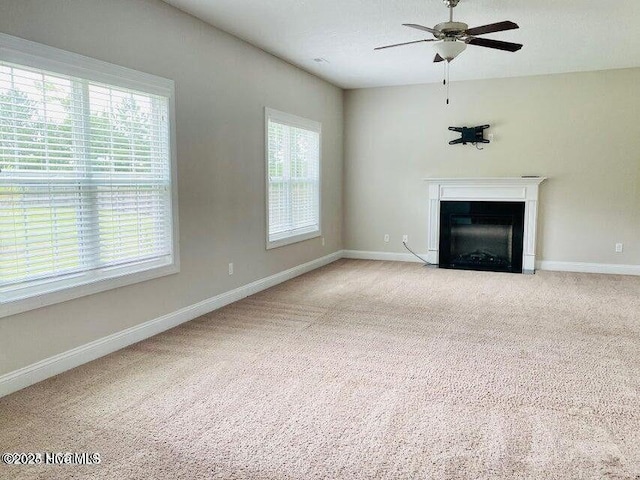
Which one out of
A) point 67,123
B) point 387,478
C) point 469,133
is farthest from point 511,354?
point 469,133

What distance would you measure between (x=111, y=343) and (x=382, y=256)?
498 cm

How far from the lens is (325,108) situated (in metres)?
7.17

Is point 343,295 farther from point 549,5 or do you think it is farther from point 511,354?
point 549,5

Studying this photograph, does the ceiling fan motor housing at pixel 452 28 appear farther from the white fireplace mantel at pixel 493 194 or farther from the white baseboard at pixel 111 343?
the white fireplace mantel at pixel 493 194

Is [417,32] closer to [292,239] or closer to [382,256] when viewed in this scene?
[292,239]

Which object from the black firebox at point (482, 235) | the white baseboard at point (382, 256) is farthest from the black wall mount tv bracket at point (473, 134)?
the white baseboard at point (382, 256)

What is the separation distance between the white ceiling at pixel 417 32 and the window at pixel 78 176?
3.63 ft

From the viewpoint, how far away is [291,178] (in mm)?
6270

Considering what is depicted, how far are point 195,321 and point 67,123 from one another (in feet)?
6.50

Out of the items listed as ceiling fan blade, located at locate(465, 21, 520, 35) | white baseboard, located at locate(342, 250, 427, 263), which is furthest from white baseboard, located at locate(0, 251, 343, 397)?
ceiling fan blade, located at locate(465, 21, 520, 35)

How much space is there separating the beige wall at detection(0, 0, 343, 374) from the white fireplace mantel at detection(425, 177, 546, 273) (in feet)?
7.01

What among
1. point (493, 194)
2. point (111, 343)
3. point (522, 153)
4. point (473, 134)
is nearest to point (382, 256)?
point (493, 194)

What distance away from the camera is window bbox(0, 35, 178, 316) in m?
2.88

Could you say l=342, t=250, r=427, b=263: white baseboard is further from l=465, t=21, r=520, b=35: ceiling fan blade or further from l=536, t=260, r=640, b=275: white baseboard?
l=465, t=21, r=520, b=35: ceiling fan blade
